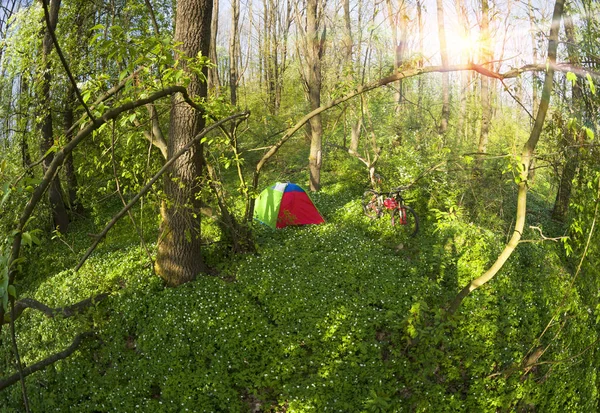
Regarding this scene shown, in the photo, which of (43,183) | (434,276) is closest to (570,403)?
(434,276)

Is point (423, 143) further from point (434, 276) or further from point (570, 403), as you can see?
point (570, 403)

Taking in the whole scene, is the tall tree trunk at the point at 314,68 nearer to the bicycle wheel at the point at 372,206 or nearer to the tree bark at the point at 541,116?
the bicycle wheel at the point at 372,206

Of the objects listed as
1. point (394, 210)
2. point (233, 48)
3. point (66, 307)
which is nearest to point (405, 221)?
point (394, 210)

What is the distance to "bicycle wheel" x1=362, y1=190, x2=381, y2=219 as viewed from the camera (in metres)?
9.94

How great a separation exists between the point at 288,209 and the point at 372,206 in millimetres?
2013

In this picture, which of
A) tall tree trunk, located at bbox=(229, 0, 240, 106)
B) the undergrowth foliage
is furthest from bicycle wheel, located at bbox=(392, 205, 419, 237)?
tall tree trunk, located at bbox=(229, 0, 240, 106)

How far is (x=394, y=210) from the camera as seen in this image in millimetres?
A: 9367

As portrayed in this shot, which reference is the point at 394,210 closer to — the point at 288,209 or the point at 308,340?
the point at 288,209

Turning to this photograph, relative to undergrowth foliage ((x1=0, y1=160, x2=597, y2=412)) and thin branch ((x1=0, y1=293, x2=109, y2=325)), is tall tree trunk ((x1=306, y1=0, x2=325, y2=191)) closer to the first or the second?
undergrowth foliage ((x1=0, y1=160, x2=597, y2=412))

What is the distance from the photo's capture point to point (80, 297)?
268 inches

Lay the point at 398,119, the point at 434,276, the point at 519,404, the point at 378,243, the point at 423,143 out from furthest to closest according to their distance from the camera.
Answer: the point at 398,119, the point at 423,143, the point at 378,243, the point at 434,276, the point at 519,404

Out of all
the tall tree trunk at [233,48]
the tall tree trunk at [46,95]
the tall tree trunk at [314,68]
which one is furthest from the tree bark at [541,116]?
the tall tree trunk at [233,48]

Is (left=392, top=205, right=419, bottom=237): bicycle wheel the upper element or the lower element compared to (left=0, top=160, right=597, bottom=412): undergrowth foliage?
upper

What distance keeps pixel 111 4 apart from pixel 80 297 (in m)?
7.71
